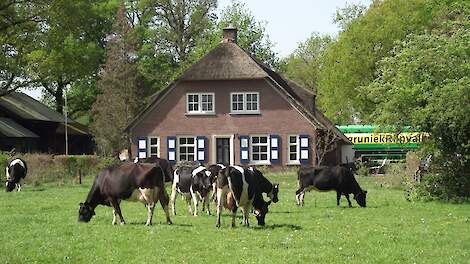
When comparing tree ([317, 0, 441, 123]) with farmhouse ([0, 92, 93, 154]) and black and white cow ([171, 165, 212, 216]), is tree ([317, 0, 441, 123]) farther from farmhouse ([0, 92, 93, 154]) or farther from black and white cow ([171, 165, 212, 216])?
black and white cow ([171, 165, 212, 216])

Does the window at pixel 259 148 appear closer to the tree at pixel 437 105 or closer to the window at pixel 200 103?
the window at pixel 200 103

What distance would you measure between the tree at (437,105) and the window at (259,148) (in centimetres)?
2098

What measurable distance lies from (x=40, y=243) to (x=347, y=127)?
51.6 meters

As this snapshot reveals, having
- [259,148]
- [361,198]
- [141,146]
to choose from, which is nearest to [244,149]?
[259,148]

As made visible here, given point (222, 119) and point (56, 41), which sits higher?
point (56, 41)

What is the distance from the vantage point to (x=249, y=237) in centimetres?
1557

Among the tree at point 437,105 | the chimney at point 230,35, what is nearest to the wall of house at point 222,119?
the chimney at point 230,35

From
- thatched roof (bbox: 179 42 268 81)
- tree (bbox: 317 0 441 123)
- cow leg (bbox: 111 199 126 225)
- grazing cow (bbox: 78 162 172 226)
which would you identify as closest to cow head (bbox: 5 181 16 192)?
grazing cow (bbox: 78 162 172 226)

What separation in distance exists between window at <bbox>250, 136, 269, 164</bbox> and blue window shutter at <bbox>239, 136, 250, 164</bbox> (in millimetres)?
305

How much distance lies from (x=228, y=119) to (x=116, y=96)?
45.1 feet

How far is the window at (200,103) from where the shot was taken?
49.3 meters

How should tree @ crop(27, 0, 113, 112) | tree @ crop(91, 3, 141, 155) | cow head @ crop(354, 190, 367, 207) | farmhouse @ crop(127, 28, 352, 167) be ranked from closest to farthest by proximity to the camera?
1. cow head @ crop(354, 190, 367, 207)
2. tree @ crop(27, 0, 113, 112)
3. farmhouse @ crop(127, 28, 352, 167)
4. tree @ crop(91, 3, 141, 155)

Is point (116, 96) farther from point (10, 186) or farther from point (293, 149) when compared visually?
point (10, 186)

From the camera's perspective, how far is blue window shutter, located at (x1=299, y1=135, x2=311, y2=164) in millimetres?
47750
